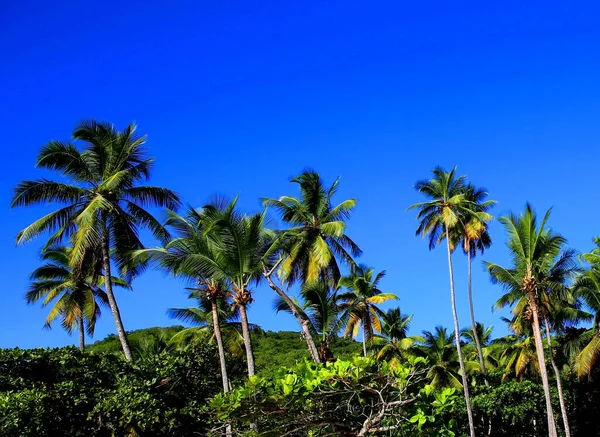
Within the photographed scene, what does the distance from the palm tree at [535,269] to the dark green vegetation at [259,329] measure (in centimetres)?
6

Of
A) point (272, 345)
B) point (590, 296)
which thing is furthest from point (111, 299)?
point (272, 345)

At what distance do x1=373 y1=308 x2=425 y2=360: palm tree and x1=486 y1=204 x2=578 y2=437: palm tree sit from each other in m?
11.1

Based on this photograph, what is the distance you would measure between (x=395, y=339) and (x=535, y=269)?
549 inches

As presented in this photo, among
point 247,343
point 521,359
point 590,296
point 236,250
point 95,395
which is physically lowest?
point 95,395

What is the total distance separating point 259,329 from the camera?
30906 millimetres

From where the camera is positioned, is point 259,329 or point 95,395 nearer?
point 95,395

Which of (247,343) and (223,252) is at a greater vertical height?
(223,252)

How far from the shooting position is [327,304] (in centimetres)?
2333

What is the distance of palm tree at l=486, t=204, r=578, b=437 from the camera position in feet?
89.9

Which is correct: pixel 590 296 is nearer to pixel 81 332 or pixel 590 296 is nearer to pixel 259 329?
pixel 259 329

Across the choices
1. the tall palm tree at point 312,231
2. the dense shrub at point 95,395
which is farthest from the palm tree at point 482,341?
the dense shrub at point 95,395

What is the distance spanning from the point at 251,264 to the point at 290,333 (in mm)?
34903

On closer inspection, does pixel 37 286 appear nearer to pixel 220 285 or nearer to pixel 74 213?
pixel 74 213

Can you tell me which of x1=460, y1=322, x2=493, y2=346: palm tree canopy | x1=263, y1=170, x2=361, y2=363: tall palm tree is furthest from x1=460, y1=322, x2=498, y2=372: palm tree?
x1=263, y1=170, x2=361, y2=363: tall palm tree
